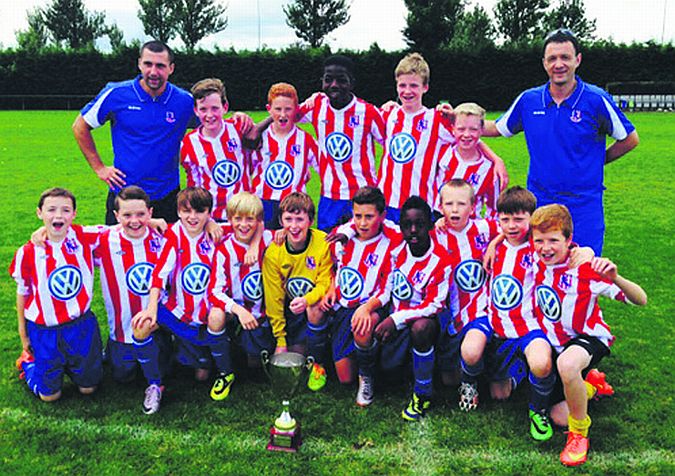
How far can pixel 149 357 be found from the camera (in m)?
3.63

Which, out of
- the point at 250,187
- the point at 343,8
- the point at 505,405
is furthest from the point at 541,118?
the point at 343,8

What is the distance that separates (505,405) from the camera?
3627mm

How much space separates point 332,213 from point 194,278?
1332 millimetres

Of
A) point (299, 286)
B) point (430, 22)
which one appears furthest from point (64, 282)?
point (430, 22)

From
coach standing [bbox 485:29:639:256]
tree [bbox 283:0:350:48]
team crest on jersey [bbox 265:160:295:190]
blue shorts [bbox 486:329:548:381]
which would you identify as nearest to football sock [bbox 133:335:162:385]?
team crest on jersey [bbox 265:160:295:190]

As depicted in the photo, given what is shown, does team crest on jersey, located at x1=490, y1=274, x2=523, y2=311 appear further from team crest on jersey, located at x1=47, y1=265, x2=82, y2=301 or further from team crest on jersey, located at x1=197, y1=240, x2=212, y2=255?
team crest on jersey, located at x1=47, y1=265, x2=82, y2=301

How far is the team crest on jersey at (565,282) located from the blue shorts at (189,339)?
1953 mm

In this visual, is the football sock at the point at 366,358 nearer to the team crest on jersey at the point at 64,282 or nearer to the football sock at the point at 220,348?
the football sock at the point at 220,348

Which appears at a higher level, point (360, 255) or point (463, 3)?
point (463, 3)

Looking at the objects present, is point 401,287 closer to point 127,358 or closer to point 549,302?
point 549,302

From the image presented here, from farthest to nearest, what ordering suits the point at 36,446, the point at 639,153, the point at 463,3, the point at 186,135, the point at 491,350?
the point at 463,3
the point at 639,153
the point at 186,135
the point at 491,350
the point at 36,446

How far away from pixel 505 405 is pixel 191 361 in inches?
71.3

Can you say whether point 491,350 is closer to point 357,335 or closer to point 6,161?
point 357,335

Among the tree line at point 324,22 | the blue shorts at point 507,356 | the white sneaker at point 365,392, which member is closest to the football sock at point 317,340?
the white sneaker at point 365,392
